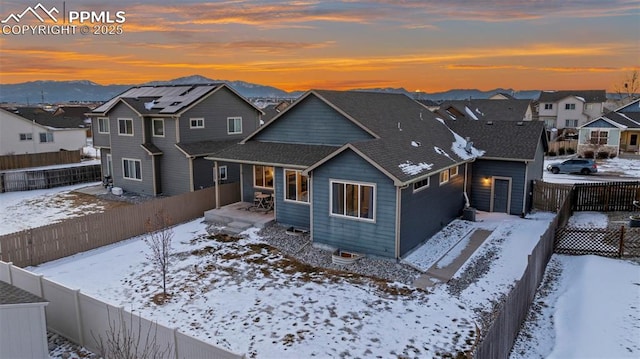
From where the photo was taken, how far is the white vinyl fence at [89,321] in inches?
308

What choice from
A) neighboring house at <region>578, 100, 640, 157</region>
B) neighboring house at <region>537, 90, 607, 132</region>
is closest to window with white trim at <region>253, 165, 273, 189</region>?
neighboring house at <region>578, 100, 640, 157</region>

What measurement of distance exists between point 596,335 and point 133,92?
3066 centimetres

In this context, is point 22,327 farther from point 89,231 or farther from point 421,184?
point 421,184

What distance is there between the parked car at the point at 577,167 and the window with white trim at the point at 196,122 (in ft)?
89.2

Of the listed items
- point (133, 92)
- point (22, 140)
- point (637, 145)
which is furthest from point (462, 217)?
point (22, 140)

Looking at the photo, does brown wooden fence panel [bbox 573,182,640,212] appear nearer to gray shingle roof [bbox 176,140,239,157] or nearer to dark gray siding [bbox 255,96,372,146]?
dark gray siding [bbox 255,96,372,146]

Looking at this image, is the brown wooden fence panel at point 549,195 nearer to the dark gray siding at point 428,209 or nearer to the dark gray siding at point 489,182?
the dark gray siding at point 489,182

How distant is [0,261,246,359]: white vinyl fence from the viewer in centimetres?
782

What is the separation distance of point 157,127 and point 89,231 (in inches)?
432

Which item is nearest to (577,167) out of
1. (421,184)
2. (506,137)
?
(506,137)

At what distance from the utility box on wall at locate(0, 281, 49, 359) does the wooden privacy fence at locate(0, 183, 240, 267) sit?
641 cm

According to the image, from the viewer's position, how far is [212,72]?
39.2 m

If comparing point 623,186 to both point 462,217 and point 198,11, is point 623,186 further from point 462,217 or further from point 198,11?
point 198,11

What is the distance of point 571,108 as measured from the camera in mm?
60531
